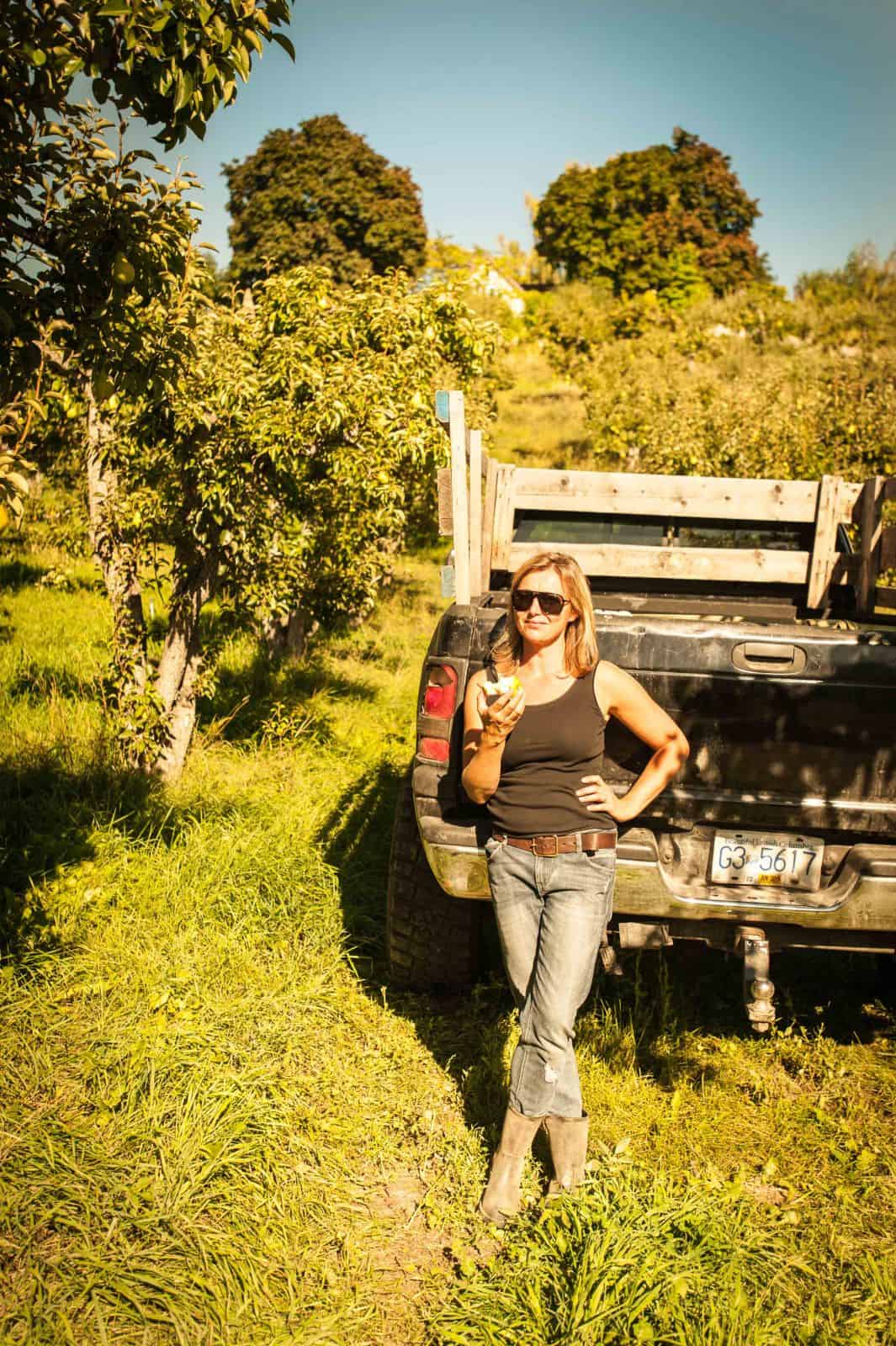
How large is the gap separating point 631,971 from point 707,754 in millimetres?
1517

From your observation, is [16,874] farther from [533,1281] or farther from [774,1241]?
[774,1241]

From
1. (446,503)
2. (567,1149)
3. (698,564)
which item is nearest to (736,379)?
(698,564)

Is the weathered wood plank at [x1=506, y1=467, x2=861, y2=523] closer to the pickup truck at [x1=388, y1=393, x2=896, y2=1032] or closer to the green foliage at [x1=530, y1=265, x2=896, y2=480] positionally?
the pickup truck at [x1=388, y1=393, x2=896, y2=1032]

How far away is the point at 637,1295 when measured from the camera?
2348mm

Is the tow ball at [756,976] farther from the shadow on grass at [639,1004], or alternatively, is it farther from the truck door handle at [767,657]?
the truck door handle at [767,657]

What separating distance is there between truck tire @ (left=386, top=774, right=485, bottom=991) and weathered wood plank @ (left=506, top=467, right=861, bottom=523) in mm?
1750

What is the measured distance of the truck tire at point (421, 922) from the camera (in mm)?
3623

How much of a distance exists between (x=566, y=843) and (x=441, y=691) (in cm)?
71

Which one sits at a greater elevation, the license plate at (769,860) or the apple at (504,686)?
the apple at (504,686)

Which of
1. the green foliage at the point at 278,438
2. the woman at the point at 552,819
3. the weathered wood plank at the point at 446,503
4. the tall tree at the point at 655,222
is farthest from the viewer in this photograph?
the tall tree at the point at 655,222

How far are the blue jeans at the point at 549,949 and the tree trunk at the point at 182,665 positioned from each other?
3.36 meters

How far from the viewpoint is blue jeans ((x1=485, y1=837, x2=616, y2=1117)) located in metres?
2.69

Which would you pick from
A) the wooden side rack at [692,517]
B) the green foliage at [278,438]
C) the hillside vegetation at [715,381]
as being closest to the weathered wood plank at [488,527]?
the wooden side rack at [692,517]

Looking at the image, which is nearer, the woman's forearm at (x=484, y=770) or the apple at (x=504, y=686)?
the apple at (x=504, y=686)
